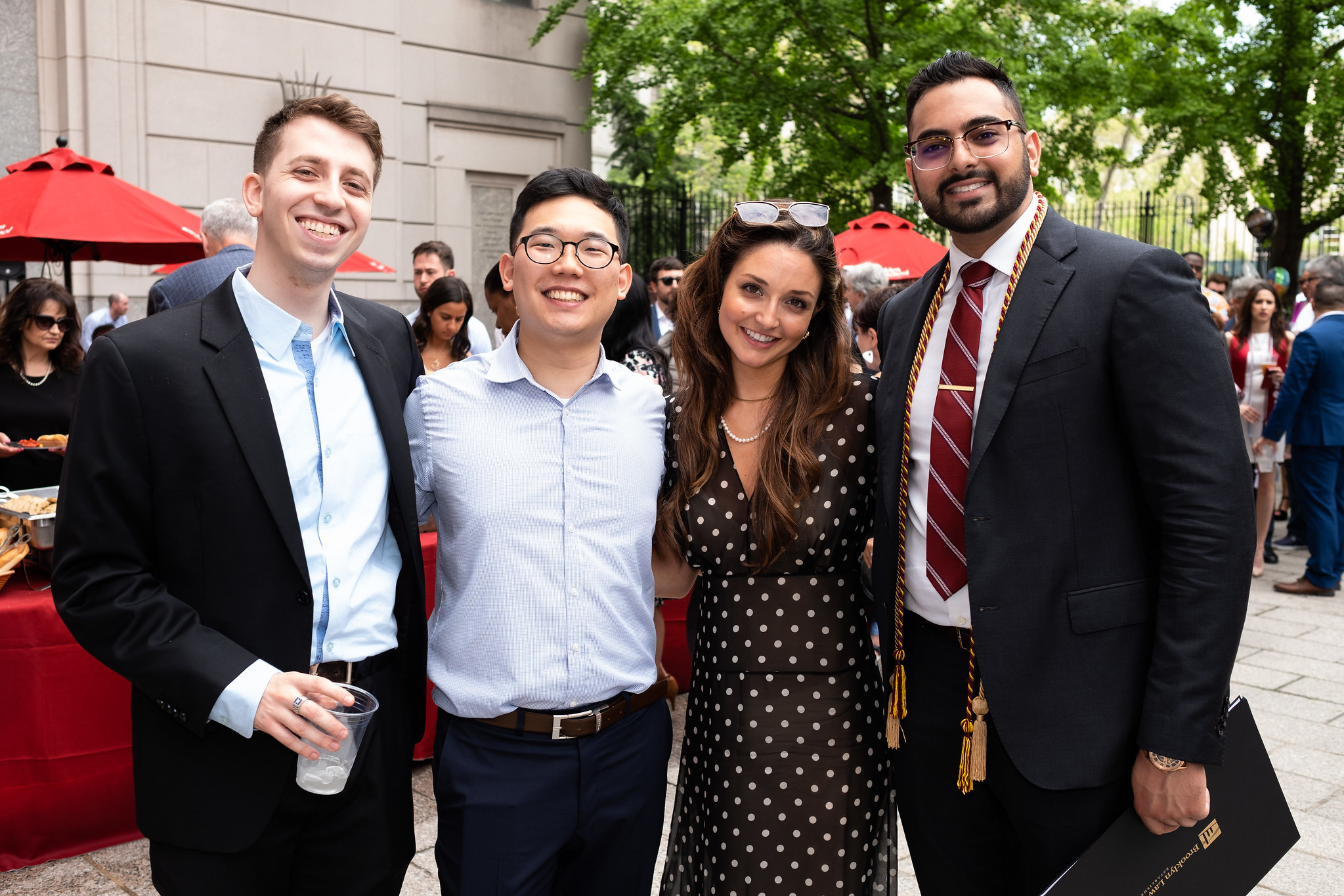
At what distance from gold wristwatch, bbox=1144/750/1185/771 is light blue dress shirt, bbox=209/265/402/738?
1.58 meters

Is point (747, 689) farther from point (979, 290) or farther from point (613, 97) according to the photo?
point (613, 97)

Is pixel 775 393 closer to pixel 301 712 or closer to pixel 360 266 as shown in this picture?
pixel 301 712

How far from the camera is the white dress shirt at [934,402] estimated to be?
90.5 inches

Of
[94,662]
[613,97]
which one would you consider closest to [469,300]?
[94,662]

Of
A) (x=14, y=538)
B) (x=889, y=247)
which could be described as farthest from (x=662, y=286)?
(x=14, y=538)

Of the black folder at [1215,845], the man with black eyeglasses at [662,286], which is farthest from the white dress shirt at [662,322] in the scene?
the black folder at [1215,845]

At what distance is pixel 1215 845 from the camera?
7.14 ft

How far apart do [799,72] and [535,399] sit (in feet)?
37.5

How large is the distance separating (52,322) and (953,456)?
5820mm

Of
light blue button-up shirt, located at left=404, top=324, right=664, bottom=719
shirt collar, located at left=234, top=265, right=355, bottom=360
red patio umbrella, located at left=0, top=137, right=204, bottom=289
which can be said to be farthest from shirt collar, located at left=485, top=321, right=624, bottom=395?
red patio umbrella, located at left=0, top=137, right=204, bottom=289

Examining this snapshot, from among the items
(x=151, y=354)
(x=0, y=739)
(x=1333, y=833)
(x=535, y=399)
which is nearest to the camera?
(x=151, y=354)

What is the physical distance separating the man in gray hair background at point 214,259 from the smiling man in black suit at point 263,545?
2229mm

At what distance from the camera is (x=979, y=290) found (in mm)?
2363

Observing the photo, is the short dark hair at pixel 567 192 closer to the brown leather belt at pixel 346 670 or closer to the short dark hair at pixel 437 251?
the brown leather belt at pixel 346 670
